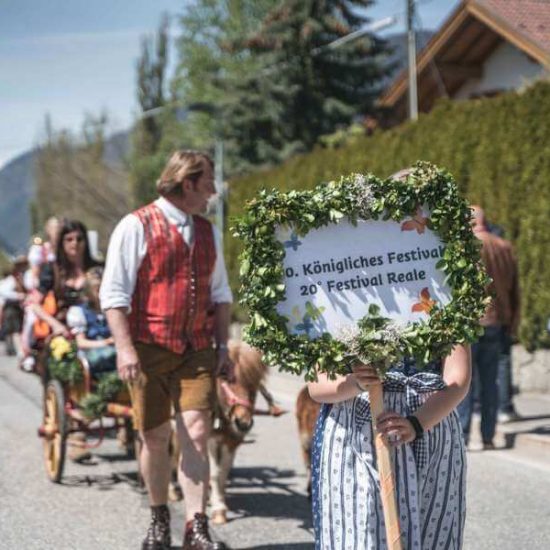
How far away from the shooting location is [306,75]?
115ft

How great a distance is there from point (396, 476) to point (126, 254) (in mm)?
2700

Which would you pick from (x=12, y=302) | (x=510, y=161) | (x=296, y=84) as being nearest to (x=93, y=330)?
(x=510, y=161)

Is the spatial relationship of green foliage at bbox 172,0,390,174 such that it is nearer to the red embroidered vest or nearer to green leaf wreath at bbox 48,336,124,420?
green leaf wreath at bbox 48,336,124,420

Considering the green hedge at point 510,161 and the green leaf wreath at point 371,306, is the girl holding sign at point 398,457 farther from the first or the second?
the green hedge at point 510,161

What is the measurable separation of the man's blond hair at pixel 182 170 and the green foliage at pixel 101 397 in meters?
2.67

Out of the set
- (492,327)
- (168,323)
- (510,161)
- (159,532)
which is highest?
(510,161)

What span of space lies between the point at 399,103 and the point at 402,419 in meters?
31.2

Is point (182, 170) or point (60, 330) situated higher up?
point (182, 170)

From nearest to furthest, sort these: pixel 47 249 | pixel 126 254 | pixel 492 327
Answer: pixel 126 254, pixel 492 327, pixel 47 249

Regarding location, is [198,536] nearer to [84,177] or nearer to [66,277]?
[66,277]

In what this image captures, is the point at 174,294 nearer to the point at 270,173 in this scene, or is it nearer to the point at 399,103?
the point at 270,173

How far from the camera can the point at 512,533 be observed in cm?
690

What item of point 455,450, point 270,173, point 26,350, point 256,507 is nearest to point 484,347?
point 256,507

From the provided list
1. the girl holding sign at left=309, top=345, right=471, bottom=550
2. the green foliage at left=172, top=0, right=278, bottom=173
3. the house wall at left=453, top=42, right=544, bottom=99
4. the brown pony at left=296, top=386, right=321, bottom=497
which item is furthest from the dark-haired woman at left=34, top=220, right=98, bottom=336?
the green foliage at left=172, top=0, right=278, bottom=173
